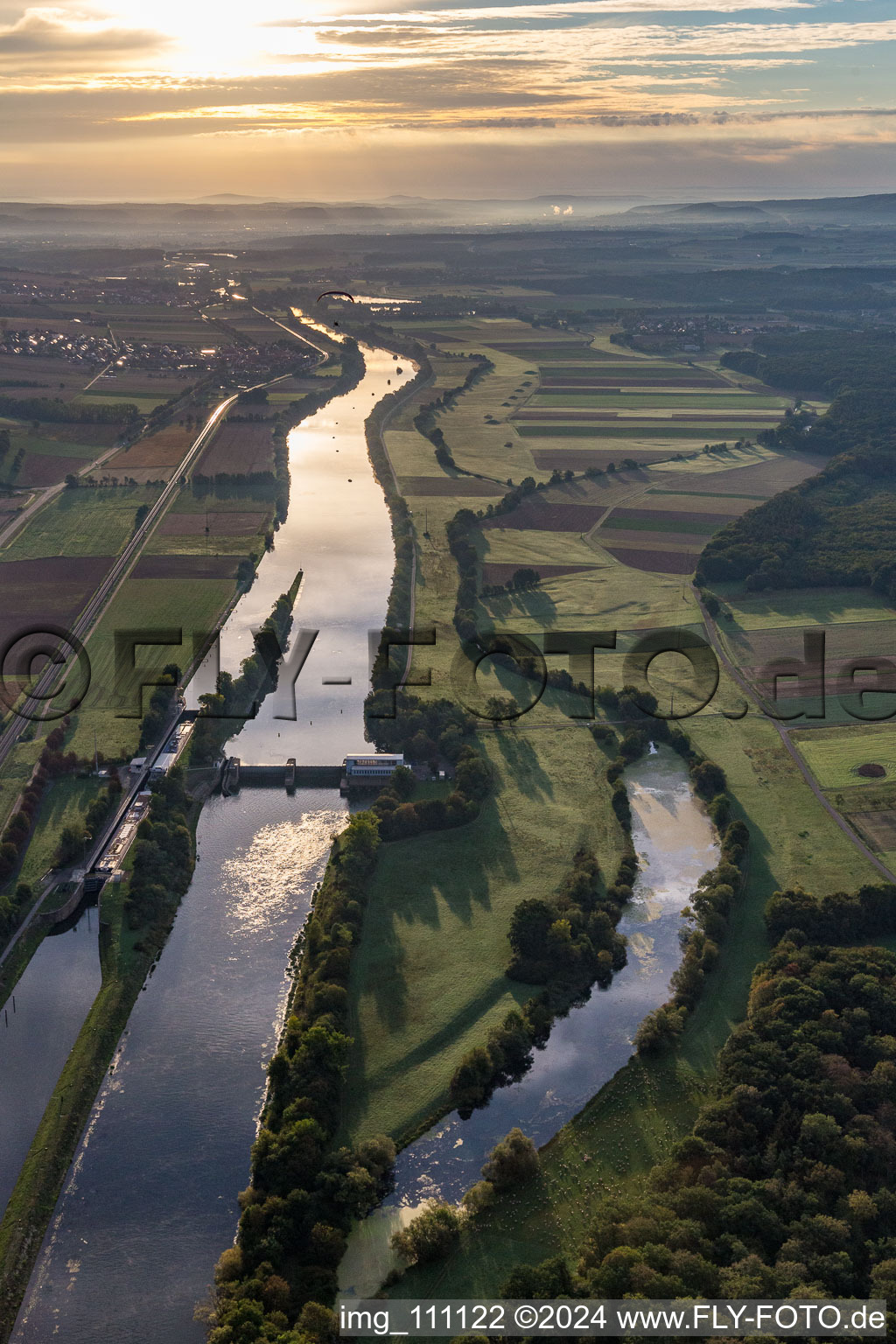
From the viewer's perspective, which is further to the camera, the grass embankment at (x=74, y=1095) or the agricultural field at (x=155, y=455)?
the agricultural field at (x=155, y=455)

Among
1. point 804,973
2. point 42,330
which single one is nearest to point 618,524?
point 804,973

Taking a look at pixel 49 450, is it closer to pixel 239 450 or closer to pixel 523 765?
pixel 239 450

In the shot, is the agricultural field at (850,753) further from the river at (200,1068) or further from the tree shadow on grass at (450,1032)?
the river at (200,1068)

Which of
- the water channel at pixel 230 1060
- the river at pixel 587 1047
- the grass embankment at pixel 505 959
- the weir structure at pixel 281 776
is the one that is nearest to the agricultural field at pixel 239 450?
the grass embankment at pixel 505 959

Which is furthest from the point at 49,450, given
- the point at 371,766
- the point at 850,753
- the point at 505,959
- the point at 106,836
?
the point at 505,959

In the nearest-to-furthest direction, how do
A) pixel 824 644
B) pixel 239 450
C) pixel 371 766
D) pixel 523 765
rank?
pixel 371 766 → pixel 523 765 → pixel 824 644 → pixel 239 450

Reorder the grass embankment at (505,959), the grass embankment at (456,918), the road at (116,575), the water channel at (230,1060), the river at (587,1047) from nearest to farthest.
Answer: the water channel at (230,1060)
the grass embankment at (505,959)
the river at (587,1047)
the grass embankment at (456,918)
the road at (116,575)
